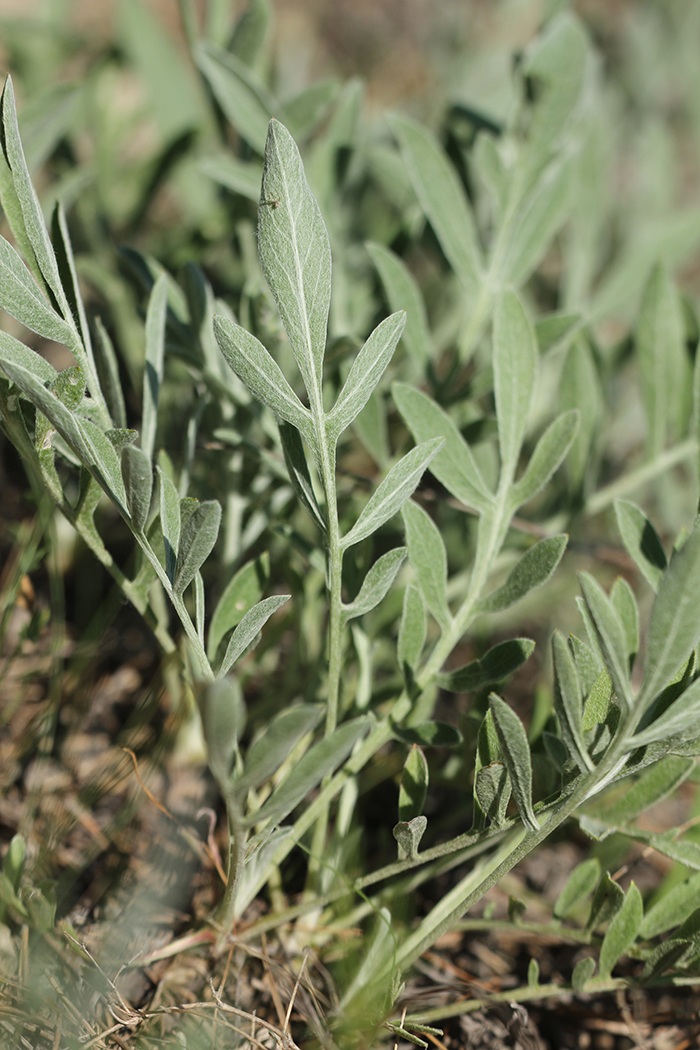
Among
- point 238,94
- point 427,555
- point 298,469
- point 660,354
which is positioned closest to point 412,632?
point 427,555

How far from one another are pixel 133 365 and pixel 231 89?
35cm

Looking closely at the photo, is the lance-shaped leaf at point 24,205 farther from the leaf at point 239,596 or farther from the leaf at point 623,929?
the leaf at point 623,929

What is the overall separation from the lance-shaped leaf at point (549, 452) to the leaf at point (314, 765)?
29cm

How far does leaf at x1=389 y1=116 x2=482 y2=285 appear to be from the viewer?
0.86 metres

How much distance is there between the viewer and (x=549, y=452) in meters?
0.70

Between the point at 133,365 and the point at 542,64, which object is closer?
the point at 542,64

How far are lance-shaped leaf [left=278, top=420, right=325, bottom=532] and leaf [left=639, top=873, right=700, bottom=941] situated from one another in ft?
1.34

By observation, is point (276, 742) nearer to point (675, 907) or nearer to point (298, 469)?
point (298, 469)

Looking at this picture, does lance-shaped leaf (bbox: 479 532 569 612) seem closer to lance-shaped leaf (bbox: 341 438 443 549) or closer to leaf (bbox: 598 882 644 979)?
lance-shaped leaf (bbox: 341 438 443 549)

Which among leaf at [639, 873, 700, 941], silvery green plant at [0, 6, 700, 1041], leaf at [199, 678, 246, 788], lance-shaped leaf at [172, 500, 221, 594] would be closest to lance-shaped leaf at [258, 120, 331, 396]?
silvery green plant at [0, 6, 700, 1041]

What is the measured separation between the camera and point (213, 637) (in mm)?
638

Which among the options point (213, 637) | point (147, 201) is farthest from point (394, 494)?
point (147, 201)

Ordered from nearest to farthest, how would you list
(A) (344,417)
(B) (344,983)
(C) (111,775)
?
1. (A) (344,417)
2. (B) (344,983)
3. (C) (111,775)

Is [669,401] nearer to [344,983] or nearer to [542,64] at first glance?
[542,64]
